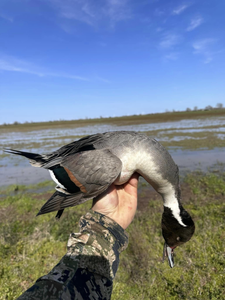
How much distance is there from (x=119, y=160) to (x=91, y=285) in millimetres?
1312

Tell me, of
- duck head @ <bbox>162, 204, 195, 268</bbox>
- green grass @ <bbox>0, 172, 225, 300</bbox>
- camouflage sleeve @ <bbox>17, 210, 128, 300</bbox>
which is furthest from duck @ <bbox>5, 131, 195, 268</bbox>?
green grass @ <bbox>0, 172, 225, 300</bbox>

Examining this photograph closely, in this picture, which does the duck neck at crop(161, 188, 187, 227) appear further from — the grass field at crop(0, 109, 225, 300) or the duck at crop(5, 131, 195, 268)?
the grass field at crop(0, 109, 225, 300)

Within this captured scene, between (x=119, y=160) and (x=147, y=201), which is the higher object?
(x=119, y=160)

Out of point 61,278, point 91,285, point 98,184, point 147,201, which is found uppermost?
point 98,184

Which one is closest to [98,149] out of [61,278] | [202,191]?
[61,278]

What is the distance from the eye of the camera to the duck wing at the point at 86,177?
2.34 metres

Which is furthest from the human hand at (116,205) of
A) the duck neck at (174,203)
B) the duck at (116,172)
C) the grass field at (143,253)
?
the grass field at (143,253)

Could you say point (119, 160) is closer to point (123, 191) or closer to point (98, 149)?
point (98, 149)

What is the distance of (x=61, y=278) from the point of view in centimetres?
162

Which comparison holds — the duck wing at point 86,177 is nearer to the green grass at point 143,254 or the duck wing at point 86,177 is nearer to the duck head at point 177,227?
the duck head at point 177,227

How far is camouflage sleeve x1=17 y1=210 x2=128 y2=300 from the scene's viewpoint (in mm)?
1526

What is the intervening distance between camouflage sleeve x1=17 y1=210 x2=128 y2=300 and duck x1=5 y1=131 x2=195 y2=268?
40cm

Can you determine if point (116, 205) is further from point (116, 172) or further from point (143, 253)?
point (143, 253)

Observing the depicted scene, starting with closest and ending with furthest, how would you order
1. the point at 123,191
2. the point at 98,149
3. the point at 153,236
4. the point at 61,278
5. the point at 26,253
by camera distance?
the point at 61,278 < the point at 98,149 < the point at 123,191 < the point at 26,253 < the point at 153,236
